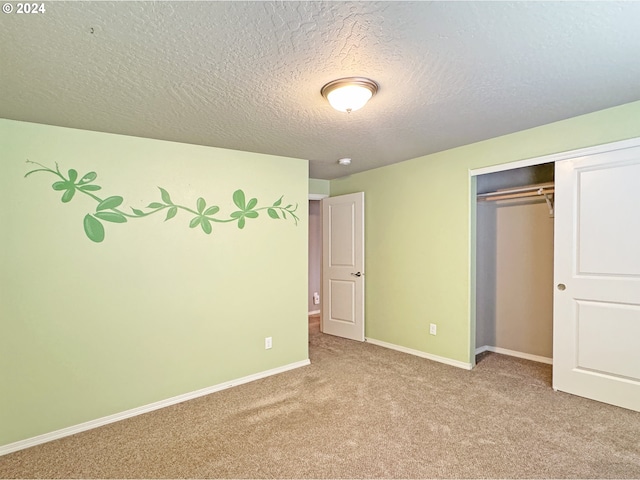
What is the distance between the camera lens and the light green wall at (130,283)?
7.97 feet

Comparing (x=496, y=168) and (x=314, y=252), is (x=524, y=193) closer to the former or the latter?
(x=496, y=168)

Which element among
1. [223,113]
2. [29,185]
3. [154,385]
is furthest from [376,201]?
[29,185]

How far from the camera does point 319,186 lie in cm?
506

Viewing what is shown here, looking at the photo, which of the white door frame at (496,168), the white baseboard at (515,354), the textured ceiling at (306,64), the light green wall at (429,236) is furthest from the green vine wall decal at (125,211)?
the white baseboard at (515,354)

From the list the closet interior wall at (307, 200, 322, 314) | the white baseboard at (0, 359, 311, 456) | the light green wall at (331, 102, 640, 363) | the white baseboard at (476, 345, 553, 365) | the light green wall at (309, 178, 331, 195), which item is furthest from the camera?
the closet interior wall at (307, 200, 322, 314)

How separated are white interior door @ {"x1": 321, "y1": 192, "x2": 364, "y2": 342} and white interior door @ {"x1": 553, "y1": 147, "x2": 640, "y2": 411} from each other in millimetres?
2229

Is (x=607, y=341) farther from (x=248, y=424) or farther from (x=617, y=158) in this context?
(x=248, y=424)

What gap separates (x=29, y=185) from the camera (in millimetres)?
2463

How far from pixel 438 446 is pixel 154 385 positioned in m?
2.28

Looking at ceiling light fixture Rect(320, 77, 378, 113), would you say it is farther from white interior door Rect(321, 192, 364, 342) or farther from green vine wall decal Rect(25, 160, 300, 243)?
white interior door Rect(321, 192, 364, 342)

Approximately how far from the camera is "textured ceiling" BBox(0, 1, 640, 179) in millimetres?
1447

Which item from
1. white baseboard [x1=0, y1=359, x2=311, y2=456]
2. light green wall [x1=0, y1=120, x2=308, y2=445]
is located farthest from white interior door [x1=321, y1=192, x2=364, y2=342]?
white baseboard [x1=0, y1=359, x2=311, y2=456]

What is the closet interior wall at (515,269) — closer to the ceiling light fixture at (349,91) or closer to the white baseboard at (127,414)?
the white baseboard at (127,414)

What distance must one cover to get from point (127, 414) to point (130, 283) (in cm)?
104
